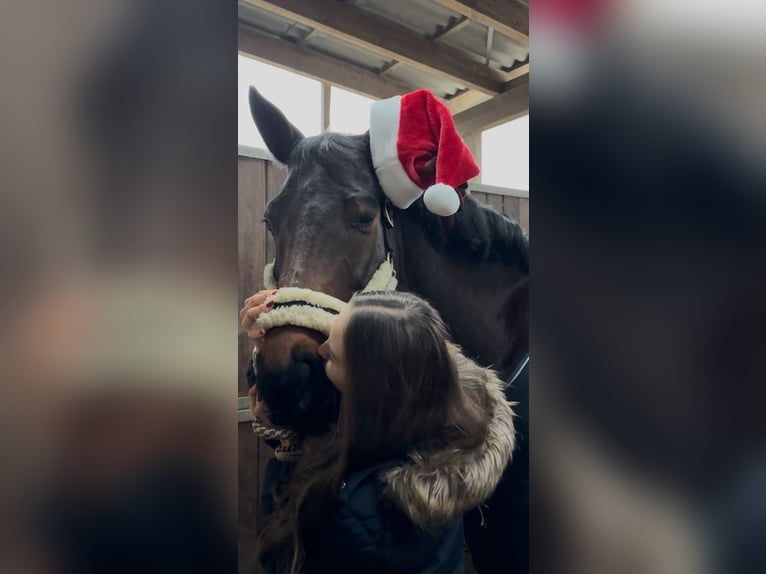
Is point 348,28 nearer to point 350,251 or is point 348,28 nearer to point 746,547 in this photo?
point 350,251

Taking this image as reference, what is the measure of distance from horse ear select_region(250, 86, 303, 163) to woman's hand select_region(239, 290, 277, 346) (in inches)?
5.9

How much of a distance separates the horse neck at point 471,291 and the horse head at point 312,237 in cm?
4

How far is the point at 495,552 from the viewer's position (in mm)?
573

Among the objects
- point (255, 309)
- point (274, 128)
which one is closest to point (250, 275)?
point (255, 309)

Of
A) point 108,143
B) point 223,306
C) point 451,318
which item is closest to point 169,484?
point 223,306

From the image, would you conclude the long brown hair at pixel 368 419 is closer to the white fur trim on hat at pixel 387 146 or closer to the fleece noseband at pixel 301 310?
the fleece noseband at pixel 301 310

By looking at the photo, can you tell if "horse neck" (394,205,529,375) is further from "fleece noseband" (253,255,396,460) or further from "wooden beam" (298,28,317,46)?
"wooden beam" (298,28,317,46)

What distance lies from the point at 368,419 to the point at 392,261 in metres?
0.18

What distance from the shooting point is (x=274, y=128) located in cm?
52

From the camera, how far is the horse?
1.70ft

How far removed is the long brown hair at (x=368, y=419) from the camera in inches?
20.4

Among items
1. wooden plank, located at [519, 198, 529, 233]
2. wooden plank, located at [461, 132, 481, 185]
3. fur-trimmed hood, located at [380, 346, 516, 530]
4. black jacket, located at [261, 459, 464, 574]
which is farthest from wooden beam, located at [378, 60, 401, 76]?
black jacket, located at [261, 459, 464, 574]

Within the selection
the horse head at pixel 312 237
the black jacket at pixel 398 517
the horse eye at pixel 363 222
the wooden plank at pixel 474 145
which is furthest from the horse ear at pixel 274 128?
the black jacket at pixel 398 517

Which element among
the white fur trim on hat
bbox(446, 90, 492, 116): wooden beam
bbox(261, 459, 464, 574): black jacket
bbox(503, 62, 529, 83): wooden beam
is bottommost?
bbox(261, 459, 464, 574): black jacket
